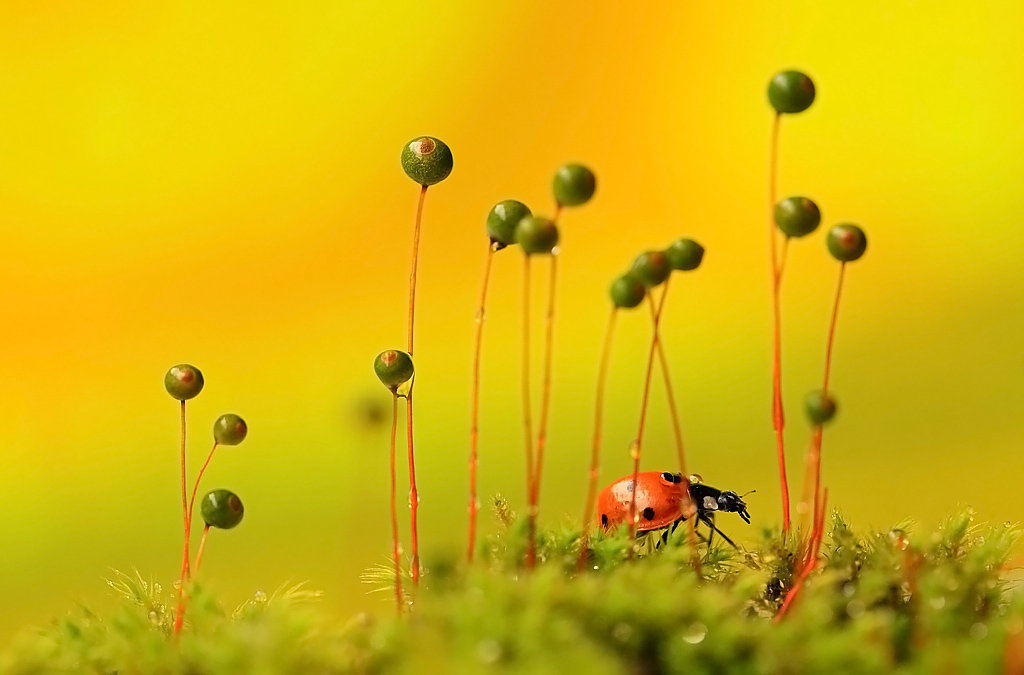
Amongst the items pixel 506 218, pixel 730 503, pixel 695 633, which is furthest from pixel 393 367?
pixel 730 503

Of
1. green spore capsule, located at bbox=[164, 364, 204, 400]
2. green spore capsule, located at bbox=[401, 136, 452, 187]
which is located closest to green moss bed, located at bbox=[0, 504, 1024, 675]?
green spore capsule, located at bbox=[164, 364, 204, 400]

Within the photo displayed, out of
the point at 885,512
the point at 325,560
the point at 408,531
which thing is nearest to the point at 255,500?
the point at 325,560

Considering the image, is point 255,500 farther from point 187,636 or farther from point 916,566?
point 916,566

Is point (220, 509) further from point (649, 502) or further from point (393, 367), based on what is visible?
point (649, 502)

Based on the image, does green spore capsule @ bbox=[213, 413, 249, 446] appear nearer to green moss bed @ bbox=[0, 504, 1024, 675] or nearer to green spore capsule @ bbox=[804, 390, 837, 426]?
green moss bed @ bbox=[0, 504, 1024, 675]

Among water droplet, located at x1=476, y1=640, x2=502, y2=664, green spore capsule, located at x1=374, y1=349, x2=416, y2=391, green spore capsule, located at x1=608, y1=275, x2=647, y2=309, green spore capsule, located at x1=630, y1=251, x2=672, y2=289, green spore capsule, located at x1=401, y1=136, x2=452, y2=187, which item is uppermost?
green spore capsule, located at x1=401, y1=136, x2=452, y2=187

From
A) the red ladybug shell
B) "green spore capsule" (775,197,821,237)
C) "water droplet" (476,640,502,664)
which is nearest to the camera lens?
"water droplet" (476,640,502,664)

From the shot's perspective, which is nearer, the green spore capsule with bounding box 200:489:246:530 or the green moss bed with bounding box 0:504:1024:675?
the green moss bed with bounding box 0:504:1024:675

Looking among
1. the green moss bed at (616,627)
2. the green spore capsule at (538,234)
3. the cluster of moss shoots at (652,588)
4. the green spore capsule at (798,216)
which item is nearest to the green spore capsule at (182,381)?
the cluster of moss shoots at (652,588)
